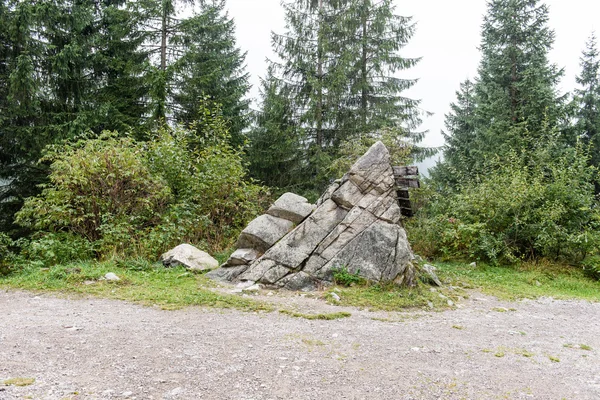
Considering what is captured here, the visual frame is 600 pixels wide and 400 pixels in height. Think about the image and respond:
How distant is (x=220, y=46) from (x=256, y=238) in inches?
497

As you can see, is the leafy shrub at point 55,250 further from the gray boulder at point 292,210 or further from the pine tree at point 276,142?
the pine tree at point 276,142

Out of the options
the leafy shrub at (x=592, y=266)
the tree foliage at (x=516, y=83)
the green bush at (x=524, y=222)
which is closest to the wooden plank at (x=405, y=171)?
the green bush at (x=524, y=222)

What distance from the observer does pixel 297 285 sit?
659 cm

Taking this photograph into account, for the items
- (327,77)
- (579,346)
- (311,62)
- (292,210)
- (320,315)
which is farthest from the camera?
(311,62)

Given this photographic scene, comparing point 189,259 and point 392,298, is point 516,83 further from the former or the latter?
point 189,259

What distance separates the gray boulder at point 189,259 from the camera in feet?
24.3

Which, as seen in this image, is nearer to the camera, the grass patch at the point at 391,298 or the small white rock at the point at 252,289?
the grass patch at the point at 391,298

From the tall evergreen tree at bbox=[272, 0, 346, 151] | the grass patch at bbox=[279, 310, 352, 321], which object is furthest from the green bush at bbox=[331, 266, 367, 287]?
the tall evergreen tree at bbox=[272, 0, 346, 151]

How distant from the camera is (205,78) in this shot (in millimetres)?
15703

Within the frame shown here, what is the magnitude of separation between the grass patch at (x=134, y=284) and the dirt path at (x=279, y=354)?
1.08 feet

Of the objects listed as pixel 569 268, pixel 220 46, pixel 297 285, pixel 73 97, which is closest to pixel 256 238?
pixel 297 285

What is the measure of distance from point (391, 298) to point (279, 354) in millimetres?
2795

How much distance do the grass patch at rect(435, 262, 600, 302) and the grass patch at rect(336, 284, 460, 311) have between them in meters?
1.37

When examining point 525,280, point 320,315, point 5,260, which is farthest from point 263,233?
point 525,280
